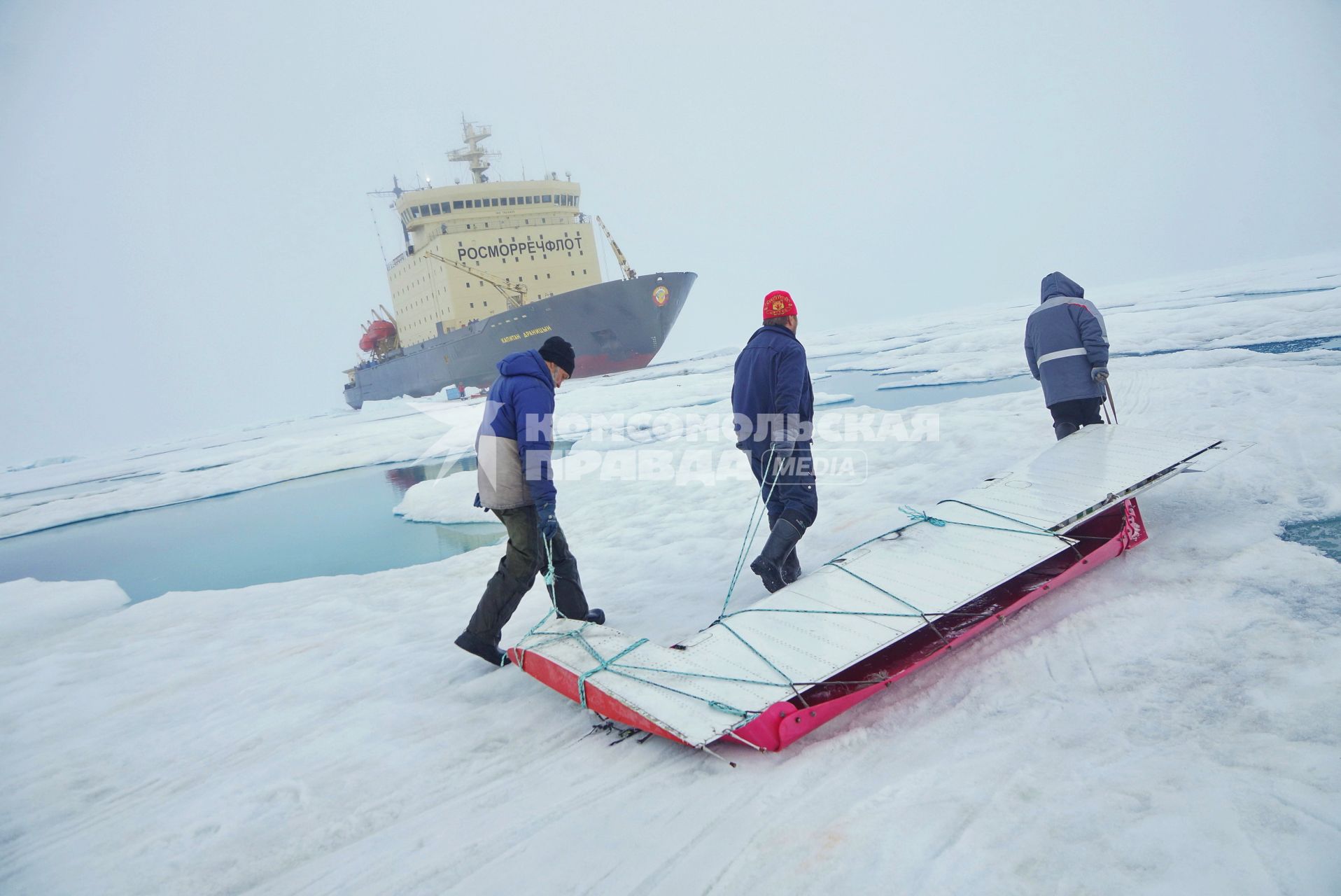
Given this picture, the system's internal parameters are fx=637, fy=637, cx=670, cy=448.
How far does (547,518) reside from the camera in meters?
2.78

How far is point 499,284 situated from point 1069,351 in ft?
75.3

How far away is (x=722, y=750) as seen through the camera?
6.60 feet

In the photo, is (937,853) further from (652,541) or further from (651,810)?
(652,541)

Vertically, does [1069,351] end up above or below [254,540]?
above

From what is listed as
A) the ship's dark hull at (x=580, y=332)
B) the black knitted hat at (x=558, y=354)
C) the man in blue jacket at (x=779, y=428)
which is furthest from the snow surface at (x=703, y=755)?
the ship's dark hull at (x=580, y=332)

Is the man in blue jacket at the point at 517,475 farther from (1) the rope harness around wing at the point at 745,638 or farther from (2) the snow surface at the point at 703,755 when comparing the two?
(2) the snow surface at the point at 703,755

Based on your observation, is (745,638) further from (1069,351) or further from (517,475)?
(1069,351)

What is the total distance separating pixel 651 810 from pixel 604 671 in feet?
2.18

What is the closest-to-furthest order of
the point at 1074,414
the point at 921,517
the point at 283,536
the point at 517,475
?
1. the point at 517,475
2. the point at 921,517
3. the point at 1074,414
4. the point at 283,536

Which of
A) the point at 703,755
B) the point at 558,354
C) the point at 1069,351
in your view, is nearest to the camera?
the point at 703,755

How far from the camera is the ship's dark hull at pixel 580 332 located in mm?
21750

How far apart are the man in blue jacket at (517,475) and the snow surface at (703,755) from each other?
0.30m

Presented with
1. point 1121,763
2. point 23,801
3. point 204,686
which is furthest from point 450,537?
point 1121,763

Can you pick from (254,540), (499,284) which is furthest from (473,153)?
(254,540)
